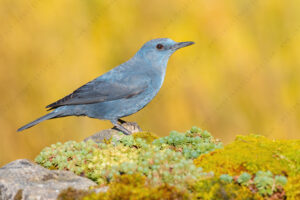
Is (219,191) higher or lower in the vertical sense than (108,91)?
lower

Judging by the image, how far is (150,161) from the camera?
3842 millimetres

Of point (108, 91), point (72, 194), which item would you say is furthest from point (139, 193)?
point (108, 91)

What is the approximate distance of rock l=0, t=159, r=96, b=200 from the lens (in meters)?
3.53

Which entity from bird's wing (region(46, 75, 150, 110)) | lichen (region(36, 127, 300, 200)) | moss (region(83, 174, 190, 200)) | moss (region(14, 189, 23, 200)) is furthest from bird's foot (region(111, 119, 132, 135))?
moss (region(83, 174, 190, 200))

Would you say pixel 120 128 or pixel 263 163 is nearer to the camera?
pixel 263 163

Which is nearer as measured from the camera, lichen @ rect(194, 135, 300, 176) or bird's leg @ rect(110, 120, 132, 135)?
lichen @ rect(194, 135, 300, 176)

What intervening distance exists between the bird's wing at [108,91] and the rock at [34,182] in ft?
7.97

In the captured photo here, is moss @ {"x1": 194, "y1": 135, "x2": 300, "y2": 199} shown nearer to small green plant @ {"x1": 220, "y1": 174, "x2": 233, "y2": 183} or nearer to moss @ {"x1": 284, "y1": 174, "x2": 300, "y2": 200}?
moss @ {"x1": 284, "y1": 174, "x2": 300, "y2": 200}

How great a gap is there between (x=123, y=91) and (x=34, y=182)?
2979 millimetres

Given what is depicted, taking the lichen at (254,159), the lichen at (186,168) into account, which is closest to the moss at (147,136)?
the lichen at (186,168)

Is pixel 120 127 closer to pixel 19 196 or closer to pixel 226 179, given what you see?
pixel 19 196

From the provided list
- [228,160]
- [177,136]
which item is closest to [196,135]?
[177,136]

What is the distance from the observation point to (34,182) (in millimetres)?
3779

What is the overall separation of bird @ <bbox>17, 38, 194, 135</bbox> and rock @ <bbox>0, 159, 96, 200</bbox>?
2.45 m
